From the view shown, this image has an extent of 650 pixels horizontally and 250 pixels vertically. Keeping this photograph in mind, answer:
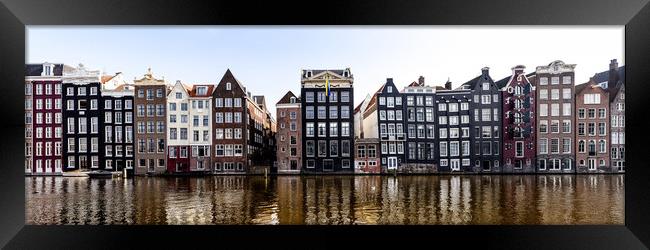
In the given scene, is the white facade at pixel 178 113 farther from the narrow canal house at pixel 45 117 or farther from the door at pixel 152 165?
the narrow canal house at pixel 45 117

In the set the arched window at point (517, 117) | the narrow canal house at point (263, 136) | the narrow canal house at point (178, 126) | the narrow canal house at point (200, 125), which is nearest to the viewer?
the narrow canal house at point (178, 126)

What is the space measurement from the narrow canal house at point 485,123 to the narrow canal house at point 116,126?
2485 centimetres

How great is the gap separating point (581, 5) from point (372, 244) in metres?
4.09

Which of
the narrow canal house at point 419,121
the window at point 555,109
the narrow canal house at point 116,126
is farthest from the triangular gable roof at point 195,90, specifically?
the window at point 555,109

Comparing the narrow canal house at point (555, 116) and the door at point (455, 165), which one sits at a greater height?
the narrow canal house at point (555, 116)

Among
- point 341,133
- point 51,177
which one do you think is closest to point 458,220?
point 341,133

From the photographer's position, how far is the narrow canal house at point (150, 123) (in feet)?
97.0

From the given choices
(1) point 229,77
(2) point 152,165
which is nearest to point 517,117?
(1) point 229,77

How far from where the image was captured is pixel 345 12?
534 cm

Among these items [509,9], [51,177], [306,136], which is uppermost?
[509,9]

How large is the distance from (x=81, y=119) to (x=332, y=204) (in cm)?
2332

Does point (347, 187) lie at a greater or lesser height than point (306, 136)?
lesser

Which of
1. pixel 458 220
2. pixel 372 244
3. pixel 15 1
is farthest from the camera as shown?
pixel 458 220

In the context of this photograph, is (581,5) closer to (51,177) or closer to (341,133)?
(341,133)
